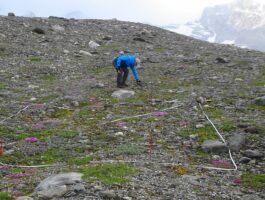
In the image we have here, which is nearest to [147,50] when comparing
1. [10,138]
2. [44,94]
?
[44,94]

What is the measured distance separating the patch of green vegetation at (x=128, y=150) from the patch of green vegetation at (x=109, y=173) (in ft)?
5.33

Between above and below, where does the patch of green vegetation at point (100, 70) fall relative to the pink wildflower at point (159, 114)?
above

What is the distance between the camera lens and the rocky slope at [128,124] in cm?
1202

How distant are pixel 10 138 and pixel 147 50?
87.6 ft

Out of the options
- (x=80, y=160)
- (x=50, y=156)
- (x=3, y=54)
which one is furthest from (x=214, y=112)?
(x=3, y=54)

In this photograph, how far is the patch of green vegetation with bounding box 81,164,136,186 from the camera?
38.5ft

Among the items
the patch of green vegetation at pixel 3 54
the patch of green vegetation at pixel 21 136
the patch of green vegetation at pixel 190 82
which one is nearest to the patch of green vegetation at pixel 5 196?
the patch of green vegetation at pixel 21 136

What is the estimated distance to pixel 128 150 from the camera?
1514 cm

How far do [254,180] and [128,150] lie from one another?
419cm

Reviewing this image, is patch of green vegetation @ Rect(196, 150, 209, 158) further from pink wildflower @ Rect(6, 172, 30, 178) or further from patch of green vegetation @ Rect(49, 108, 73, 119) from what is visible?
patch of green vegetation @ Rect(49, 108, 73, 119)

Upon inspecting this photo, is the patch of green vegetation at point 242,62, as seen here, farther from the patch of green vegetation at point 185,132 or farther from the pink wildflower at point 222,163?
the pink wildflower at point 222,163

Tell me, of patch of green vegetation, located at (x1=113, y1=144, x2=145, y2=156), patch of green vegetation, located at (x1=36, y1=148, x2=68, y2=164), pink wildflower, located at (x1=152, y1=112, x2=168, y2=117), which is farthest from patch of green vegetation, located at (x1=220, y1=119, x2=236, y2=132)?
patch of green vegetation, located at (x1=36, y1=148, x2=68, y2=164)

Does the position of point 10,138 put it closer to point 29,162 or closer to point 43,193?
point 29,162

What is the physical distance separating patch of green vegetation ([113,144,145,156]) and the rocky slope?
1.4 inches
